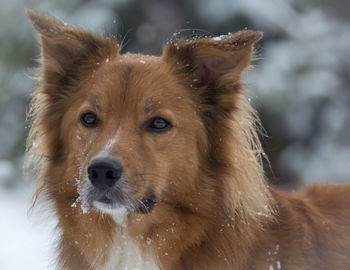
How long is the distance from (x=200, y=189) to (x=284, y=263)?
768 mm

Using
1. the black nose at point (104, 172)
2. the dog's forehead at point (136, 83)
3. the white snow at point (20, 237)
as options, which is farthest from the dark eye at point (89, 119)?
the white snow at point (20, 237)

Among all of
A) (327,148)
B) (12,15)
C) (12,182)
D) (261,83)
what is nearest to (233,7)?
(261,83)

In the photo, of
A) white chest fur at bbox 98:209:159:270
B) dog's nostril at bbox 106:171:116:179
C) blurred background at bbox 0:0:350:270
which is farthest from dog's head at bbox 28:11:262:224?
blurred background at bbox 0:0:350:270

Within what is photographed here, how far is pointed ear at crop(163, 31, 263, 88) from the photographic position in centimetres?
361

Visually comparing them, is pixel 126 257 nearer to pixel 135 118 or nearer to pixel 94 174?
pixel 94 174

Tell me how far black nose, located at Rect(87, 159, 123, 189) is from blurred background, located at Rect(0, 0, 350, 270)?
4909 millimetres

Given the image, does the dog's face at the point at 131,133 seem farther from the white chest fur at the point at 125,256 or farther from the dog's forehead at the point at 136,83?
the white chest fur at the point at 125,256

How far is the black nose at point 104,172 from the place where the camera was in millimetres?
3271

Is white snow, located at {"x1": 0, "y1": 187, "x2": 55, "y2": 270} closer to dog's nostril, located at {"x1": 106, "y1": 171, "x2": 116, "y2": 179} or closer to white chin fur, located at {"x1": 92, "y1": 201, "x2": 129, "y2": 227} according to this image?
white chin fur, located at {"x1": 92, "y1": 201, "x2": 129, "y2": 227}

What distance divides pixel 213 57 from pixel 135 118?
2.37 ft

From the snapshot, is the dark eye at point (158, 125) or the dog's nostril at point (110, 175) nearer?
the dog's nostril at point (110, 175)

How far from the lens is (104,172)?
10.8 feet

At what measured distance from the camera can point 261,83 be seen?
8.00 metres

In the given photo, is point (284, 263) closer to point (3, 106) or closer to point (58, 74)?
point (58, 74)
